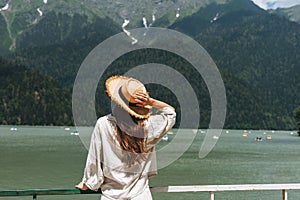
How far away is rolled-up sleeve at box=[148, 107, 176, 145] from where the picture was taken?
12.1ft

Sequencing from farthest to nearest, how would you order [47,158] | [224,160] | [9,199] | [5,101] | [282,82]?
[282,82] < [5,101] < [224,160] < [47,158] < [9,199]

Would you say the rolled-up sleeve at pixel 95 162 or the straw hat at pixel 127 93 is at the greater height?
the straw hat at pixel 127 93

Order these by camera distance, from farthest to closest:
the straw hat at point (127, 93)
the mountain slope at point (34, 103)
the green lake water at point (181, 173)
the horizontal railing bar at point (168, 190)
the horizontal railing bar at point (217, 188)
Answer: the mountain slope at point (34, 103) → the green lake water at point (181, 173) → the horizontal railing bar at point (217, 188) → the horizontal railing bar at point (168, 190) → the straw hat at point (127, 93)

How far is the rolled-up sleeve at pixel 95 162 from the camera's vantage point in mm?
3695

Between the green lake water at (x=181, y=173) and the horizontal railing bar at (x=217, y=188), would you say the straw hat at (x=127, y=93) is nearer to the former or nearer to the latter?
the horizontal railing bar at (x=217, y=188)

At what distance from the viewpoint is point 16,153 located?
4678 centimetres

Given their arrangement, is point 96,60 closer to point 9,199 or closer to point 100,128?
point 100,128

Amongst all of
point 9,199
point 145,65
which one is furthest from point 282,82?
point 145,65

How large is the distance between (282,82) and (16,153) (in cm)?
15976

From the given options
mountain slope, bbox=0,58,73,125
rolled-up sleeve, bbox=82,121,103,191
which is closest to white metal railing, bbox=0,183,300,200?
rolled-up sleeve, bbox=82,121,103,191

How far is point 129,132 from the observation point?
362 centimetres

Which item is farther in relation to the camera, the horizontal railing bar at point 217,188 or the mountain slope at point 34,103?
the mountain slope at point 34,103

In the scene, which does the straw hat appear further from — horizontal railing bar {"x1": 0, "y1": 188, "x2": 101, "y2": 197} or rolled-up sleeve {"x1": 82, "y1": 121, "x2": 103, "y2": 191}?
horizontal railing bar {"x1": 0, "y1": 188, "x2": 101, "y2": 197}

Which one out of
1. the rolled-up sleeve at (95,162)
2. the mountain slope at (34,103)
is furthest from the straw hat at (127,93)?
the mountain slope at (34,103)
